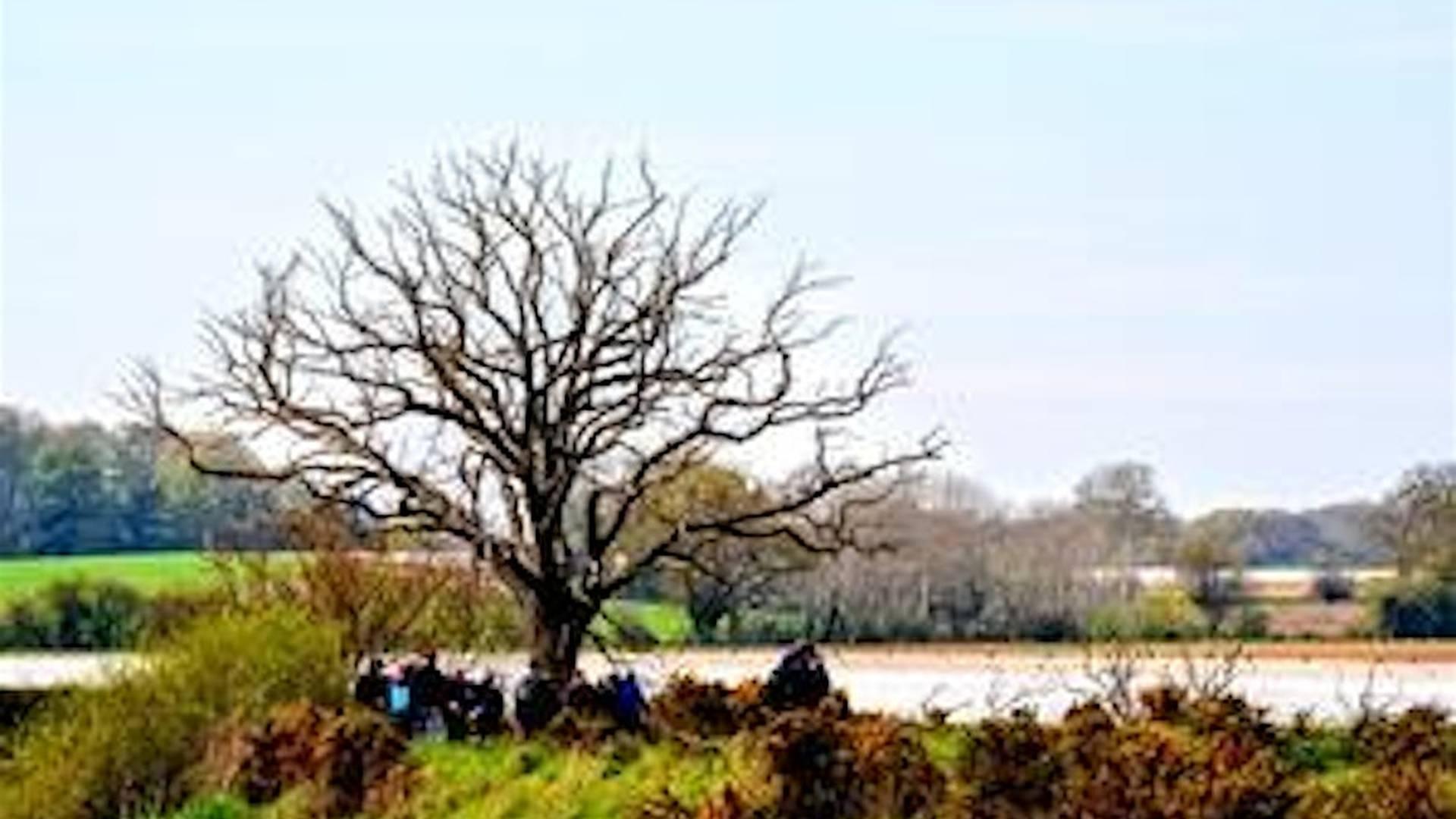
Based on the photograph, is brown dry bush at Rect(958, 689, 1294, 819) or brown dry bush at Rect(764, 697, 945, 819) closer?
brown dry bush at Rect(958, 689, 1294, 819)

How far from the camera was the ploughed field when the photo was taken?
2792 centimetres

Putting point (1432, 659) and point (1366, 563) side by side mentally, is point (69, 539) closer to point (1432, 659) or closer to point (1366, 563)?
point (1366, 563)

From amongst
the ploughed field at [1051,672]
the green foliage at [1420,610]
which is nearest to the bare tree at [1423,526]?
the green foliage at [1420,610]

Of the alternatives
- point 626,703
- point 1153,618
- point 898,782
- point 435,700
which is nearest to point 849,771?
point 898,782

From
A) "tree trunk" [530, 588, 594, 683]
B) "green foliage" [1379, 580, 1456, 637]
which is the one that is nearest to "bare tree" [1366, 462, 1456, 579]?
"green foliage" [1379, 580, 1456, 637]

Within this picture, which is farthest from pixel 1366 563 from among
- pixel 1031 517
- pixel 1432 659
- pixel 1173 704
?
pixel 1173 704

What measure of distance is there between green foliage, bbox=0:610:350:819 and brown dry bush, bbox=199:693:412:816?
1.07 meters

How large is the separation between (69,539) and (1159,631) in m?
58.9

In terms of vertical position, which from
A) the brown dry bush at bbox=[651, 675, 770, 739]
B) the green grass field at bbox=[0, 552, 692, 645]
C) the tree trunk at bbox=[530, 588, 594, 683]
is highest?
the green grass field at bbox=[0, 552, 692, 645]

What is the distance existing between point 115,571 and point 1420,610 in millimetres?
34980

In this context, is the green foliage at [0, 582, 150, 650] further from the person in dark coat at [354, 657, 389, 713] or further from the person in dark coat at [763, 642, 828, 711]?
the person in dark coat at [763, 642, 828, 711]

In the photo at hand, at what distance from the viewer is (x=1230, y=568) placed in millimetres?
83250

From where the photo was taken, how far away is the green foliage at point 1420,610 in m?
60.3

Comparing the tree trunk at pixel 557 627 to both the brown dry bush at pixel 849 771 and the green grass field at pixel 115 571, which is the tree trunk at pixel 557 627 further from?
the green grass field at pixel 115 571
